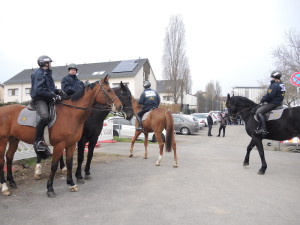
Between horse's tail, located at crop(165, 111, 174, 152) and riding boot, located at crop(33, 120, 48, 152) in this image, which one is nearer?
riding boot, located at crop(33, 120, 48, 152)

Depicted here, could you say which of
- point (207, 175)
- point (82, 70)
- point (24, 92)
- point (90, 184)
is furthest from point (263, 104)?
point (24, 92)

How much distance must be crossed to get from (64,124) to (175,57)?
3279 centimetres

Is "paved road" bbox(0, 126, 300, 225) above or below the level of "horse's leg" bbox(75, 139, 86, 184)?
below

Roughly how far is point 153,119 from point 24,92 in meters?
42.0

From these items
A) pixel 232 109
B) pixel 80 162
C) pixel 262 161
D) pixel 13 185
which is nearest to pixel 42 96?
pixel 80 162

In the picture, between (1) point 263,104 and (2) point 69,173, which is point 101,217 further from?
(1) point 263,104

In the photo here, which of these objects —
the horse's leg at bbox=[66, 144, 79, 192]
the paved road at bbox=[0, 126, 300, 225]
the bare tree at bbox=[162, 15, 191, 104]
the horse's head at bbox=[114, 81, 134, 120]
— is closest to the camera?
the paved road at bbox=[0, 126, 300, 225]

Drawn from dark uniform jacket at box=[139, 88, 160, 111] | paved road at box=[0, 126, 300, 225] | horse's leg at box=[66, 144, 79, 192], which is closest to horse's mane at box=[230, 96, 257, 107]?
paved road at box=[0, 126, 300, 225]

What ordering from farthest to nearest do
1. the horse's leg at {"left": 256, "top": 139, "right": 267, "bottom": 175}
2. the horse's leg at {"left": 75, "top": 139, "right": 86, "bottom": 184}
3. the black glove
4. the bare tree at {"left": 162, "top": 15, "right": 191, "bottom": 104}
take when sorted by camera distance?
the bare tree at {"left": 162, "top": 15, "right": 191, "bottom": 104}, the horse's leg at {"left": 256, "top": 139, "right": 267, "bottom": 175}, the horse's leg at {"left": 75, "top": 139, "right": 86, "bottom": 184}, the black glove

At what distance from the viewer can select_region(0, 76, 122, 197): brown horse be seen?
453 cm

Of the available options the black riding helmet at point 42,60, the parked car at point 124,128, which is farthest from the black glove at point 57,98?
the parked car at point 124,128

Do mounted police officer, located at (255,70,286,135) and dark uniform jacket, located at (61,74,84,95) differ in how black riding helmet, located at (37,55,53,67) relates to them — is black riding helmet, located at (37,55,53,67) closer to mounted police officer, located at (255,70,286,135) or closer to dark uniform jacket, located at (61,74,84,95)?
dark uniform jacket, located at (61,74,84,95)

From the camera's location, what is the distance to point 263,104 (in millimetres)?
6852

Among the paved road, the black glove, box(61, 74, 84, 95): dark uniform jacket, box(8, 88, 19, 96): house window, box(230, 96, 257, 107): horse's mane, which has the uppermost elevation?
box(8, 88, 19, 96): house window
